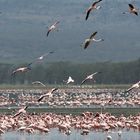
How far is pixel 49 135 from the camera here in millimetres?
32875

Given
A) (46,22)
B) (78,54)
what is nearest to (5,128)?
(78,54)

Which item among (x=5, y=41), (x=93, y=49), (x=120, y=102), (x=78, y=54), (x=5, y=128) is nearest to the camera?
(x=5, y=128)

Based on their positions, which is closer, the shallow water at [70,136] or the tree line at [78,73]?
the shallow water at [70,136]

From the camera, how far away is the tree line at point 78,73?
98.7 meters

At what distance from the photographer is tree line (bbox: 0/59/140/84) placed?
98688 millimetres

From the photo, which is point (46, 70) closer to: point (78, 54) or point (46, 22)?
point (78, 54)

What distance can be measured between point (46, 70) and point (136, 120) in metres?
73.2

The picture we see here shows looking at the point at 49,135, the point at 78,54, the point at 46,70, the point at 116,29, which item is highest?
the point at 116,29

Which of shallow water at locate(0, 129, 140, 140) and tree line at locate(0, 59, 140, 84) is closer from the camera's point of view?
shallow water at locate(0, 129, 140, 140)

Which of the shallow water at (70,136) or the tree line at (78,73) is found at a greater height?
the tree line at (78,73)

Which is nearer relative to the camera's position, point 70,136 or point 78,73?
point 70,136

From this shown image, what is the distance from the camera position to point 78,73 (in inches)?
3984

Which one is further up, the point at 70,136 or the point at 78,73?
the point at 78,73

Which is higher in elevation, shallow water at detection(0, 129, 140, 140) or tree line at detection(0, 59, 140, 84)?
tree line at detection(0, 59, 140, 84)
